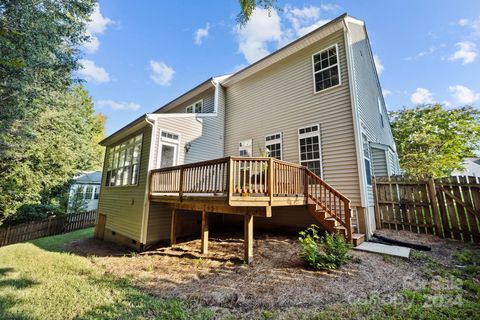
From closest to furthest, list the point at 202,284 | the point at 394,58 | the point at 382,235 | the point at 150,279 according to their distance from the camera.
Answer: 1. the point at 202,284
2. the point at 150,279
3. the point at 382,235
4. the point at 394,58

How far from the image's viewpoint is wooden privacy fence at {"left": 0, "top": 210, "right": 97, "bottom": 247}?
11914mm

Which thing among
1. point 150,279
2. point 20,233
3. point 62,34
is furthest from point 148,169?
point 20,233

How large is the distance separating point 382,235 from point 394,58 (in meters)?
13.1

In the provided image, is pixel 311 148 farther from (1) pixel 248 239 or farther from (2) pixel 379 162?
(1) pixel 248 239

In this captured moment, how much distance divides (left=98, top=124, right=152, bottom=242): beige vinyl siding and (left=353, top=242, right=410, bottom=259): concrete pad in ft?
23.9

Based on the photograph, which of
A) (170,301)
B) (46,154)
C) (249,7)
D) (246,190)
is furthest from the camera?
(46,154)

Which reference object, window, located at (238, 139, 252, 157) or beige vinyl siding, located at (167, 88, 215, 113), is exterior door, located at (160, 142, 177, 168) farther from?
beige vinyl siding, located at (167, 88, 215, 113)

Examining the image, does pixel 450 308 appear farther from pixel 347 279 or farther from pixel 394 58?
pixel 394 58

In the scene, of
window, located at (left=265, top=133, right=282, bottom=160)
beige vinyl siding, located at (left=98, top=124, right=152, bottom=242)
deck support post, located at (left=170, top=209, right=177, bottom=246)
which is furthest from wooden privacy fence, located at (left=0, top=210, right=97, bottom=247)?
window, located at (left=265, top=133, right=282, bottom=160)

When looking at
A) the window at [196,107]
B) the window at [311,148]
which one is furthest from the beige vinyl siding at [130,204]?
the window at [311,148]

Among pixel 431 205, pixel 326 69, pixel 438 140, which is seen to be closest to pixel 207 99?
pixel 326 69

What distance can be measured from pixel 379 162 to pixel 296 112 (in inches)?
161

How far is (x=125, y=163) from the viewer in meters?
9.83

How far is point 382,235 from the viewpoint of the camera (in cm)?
661
